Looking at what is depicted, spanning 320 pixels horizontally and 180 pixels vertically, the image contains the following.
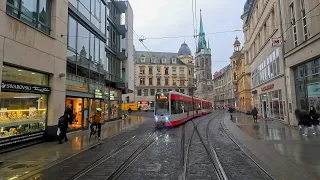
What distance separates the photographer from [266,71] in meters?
26.6

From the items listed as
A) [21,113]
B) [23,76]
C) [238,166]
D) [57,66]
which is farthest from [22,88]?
[238,166]

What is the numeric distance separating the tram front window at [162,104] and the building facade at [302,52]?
10631 millimetres

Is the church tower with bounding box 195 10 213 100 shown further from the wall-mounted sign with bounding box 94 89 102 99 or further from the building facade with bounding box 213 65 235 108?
the wall-mounted sign with bounding box 94 89 102 99

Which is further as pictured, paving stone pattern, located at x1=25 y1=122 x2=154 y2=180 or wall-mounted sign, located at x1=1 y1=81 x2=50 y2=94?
wall-mounted sign, located at x1=1 y1=81 x2=50 y2=94

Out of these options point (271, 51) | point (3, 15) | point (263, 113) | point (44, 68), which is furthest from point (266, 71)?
point (3, 15)

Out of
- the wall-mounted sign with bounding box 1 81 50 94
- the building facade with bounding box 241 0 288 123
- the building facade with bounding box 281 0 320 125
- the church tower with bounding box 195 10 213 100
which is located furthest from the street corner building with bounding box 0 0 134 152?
the church tower with bounding box 195 10 213 100

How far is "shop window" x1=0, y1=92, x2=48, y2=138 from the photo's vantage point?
9789 mm

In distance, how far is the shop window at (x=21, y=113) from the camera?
979cm

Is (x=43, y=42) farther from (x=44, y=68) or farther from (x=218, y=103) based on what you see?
(x=218, y=103)

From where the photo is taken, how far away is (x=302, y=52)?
16.5 m

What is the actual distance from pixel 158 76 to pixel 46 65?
63888 mm

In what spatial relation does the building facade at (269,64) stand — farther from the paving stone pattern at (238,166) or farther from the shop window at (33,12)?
the shop window at (33,12)

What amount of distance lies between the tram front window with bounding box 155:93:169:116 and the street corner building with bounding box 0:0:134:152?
19.3 ft

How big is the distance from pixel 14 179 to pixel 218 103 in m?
108
